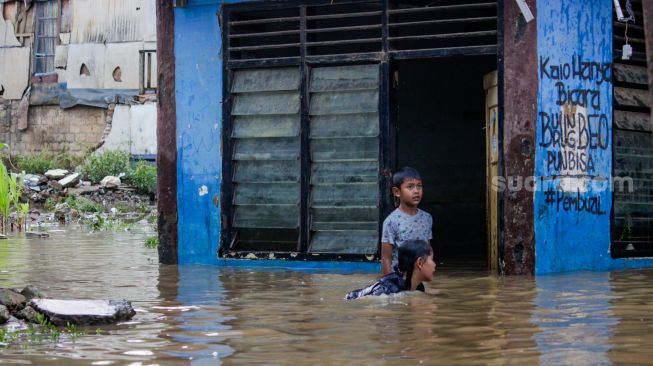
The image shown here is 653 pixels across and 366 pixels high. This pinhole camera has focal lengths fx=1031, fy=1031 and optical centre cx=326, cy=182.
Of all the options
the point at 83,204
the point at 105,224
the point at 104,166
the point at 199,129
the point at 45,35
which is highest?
the point at 45,35

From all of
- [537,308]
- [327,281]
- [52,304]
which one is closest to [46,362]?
[52,304]

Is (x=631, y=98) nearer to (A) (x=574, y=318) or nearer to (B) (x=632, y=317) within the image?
(B) (x=632, y=317)

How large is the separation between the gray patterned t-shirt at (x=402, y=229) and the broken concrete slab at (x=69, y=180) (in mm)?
19019

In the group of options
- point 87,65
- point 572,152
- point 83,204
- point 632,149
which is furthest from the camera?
point 87,65

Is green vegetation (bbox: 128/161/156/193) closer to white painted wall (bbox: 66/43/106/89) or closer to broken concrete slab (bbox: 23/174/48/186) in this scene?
broken concrete slab (bbox: 23/174/48/186)

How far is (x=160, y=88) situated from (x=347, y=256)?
9.84 ft

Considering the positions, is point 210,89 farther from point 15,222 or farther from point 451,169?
point 15,222

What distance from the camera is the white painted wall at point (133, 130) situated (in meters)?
28.0

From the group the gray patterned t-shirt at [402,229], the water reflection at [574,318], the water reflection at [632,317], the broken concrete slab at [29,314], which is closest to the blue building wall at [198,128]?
the gray patterned t-shirt at [402,229]

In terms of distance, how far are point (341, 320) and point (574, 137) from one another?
14.2 feet

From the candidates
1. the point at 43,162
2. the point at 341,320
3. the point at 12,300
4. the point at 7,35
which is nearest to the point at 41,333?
the point at 12,300

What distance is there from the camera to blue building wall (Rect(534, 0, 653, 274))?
1023cm

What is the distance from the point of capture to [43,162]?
90.4 ft

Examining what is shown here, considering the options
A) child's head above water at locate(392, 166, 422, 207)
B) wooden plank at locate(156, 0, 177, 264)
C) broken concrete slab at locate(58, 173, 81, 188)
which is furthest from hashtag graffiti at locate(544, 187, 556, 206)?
broken concrete slab at locate(58, 173, 81, 188)
